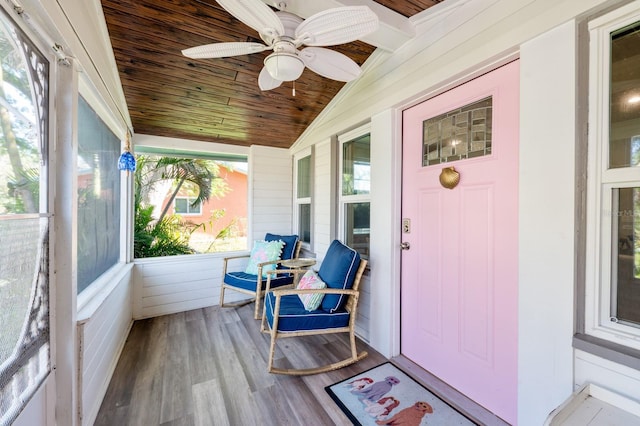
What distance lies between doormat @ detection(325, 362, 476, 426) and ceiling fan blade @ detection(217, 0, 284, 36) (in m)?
2.13

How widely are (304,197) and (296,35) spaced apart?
258 centimetres

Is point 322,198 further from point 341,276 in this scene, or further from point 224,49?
point 224,49

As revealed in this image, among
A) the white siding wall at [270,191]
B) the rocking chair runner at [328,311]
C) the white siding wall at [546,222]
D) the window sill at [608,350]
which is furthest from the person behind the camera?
the white siding wall at [270,191]

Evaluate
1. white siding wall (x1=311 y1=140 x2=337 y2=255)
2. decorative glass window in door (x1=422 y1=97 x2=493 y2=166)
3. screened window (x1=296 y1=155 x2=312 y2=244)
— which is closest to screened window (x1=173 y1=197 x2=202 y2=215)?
screened window (x1=296 y1=155 x2=312 y2=244)

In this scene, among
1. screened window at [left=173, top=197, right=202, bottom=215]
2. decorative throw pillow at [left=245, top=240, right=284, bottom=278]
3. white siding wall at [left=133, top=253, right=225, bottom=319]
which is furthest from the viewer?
screened window at [left=173, top=197, right=202, bottom=215]

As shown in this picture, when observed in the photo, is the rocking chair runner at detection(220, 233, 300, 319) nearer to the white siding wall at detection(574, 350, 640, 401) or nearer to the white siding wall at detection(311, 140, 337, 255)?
the white siding wall at detection(311, 140, 337, 255)

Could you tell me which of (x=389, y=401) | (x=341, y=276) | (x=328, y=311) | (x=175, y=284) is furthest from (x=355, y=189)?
(x=175, y=284)

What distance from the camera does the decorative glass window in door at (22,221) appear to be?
87 centimetres

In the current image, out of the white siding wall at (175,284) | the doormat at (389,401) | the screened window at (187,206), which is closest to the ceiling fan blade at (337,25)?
the doormat at (389,401)

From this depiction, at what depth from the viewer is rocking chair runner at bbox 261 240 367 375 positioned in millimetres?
1954

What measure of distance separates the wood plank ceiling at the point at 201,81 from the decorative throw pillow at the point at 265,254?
1458 mm

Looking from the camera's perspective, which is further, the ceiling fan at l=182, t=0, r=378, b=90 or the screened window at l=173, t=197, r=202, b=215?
the screened window at l=173, t=197, r=202, b=215

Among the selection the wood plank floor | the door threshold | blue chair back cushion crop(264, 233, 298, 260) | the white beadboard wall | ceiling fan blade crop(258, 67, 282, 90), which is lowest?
the wood plank floor

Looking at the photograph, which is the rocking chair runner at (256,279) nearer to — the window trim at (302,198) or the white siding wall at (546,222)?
the window trim at (302,198)
